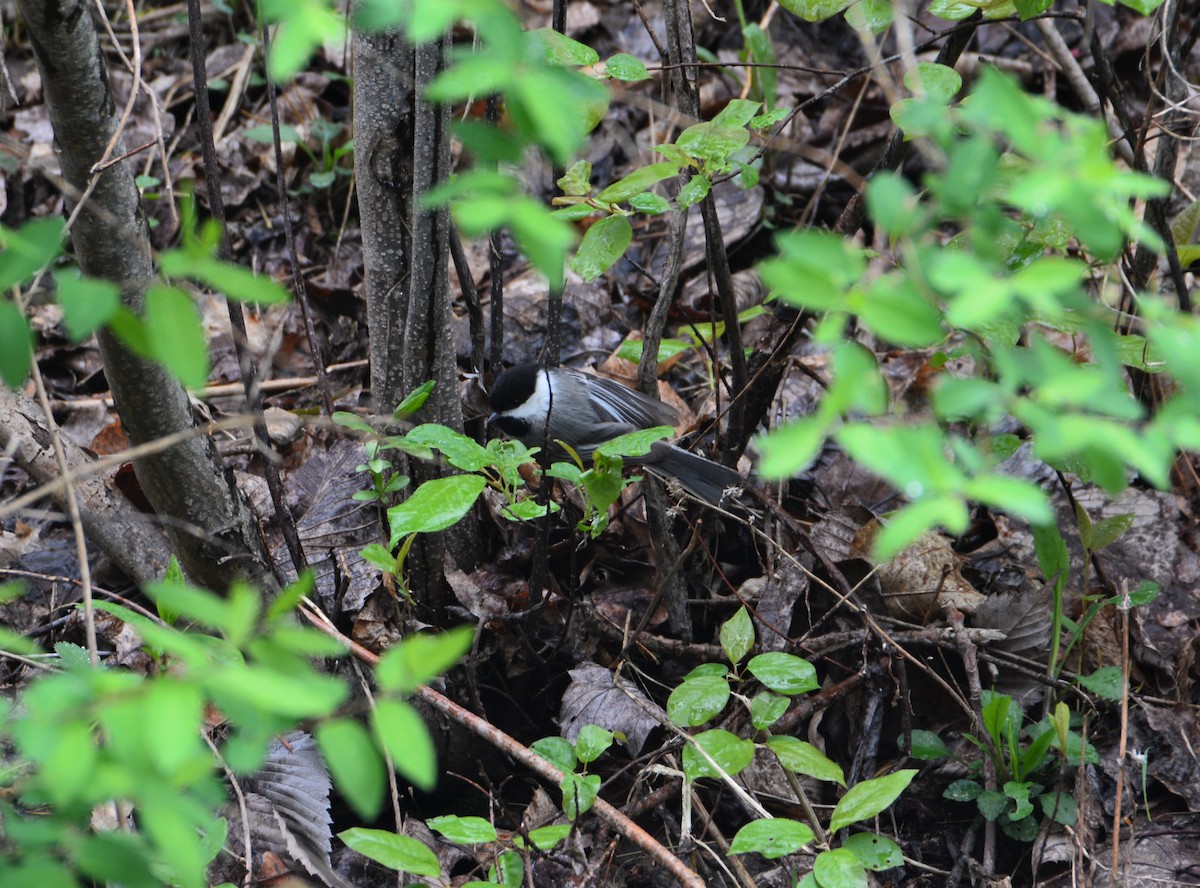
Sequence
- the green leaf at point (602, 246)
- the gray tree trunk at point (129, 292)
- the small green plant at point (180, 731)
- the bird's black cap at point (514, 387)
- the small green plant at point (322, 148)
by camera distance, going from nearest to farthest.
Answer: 1. the small green plant at point (180, 731)
2. the gray tree trunk at point (129, 292)
3. the green leaf at point (602, 246)
4. the bird's black cap at point (514, 387)
5. the small green plant at point (322, 148)

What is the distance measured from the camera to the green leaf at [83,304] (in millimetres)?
1087

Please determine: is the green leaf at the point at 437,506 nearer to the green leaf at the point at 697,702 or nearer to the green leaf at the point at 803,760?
the green leaf at the point at 697,702

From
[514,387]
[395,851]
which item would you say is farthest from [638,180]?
[514,387]

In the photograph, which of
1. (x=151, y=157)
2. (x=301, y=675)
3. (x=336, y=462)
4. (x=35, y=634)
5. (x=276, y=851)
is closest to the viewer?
(x=301, y=675)

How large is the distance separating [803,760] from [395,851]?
3.19ft

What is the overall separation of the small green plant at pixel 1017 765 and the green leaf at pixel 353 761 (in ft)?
6.82

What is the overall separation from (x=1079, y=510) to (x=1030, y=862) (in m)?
0.97

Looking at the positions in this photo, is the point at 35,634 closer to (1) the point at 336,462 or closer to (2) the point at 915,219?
(1) the point at 336,462

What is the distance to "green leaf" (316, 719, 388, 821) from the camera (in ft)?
3.20

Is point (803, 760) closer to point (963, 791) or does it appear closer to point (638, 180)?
point (963, 791)

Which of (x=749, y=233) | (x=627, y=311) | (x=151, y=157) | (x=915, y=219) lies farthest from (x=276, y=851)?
(x=151, y=157)

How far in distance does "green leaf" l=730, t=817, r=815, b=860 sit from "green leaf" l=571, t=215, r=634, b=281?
4.31ft

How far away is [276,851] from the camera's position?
8.63 ft

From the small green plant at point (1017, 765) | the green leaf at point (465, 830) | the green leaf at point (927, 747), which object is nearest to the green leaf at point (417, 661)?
the green leaf at point (465, 830)
